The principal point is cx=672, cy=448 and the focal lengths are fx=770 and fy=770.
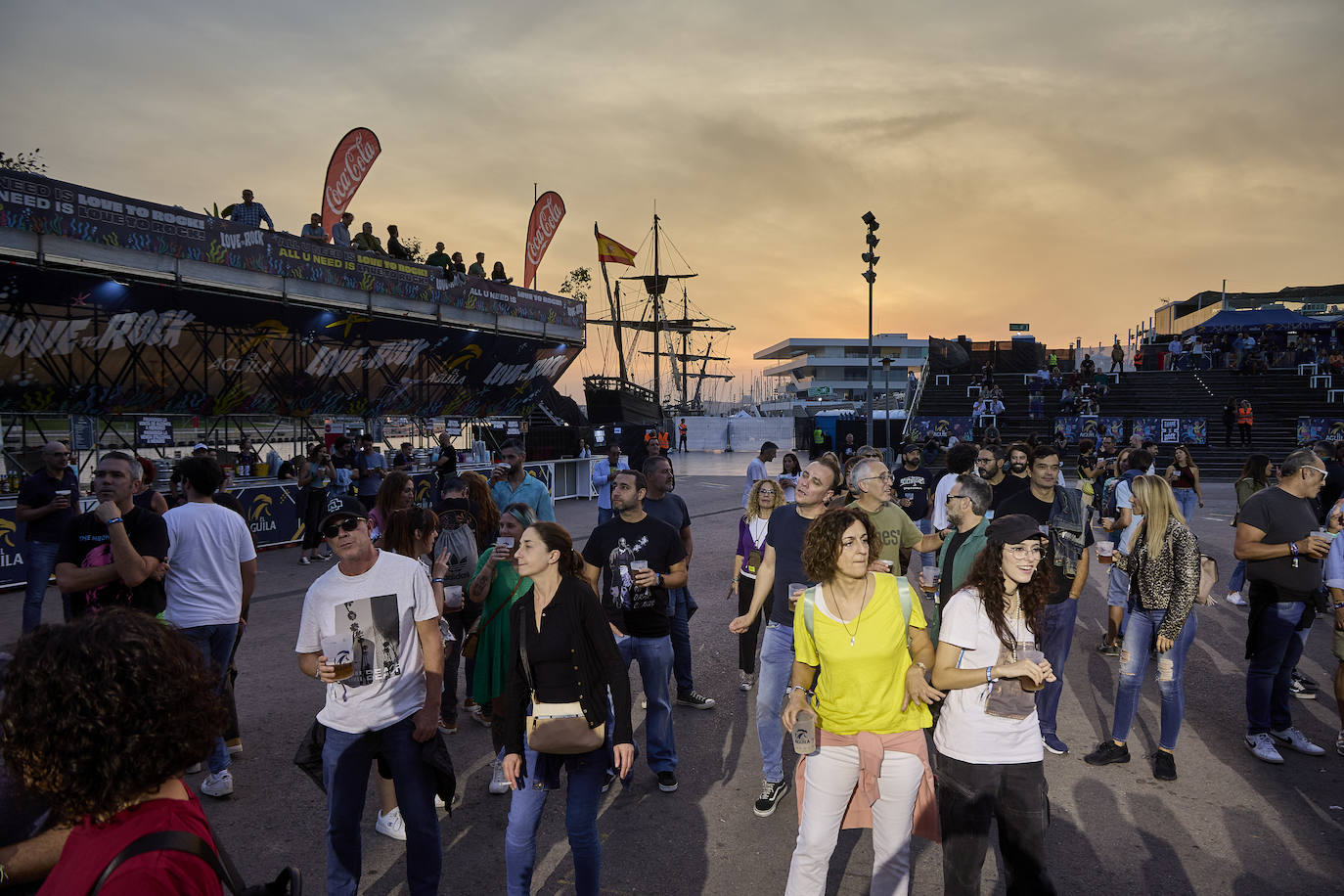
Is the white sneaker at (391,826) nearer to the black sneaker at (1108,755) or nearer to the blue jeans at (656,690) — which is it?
Result: the blue jeans at (656,690)

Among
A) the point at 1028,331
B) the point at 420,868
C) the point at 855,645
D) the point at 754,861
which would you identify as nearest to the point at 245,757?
the point at 420,868

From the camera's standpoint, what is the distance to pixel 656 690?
4875 millimetres

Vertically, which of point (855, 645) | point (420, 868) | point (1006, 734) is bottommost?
point (420, 868)

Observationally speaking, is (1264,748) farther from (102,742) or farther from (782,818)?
(102,742)

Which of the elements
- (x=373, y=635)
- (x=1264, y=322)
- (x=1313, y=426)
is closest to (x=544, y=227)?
(x=373, y=635)

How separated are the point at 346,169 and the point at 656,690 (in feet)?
58.8

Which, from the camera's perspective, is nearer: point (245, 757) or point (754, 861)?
point (754, 861)

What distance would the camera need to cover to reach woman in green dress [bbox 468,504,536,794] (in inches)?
172

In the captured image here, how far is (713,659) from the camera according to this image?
7.59 meters

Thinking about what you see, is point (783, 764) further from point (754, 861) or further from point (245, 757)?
point (245, 757)

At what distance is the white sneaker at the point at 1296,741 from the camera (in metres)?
5.29

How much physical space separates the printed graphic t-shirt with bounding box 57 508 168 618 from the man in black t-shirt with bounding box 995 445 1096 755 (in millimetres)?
5438

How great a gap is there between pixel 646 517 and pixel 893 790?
7.61ft

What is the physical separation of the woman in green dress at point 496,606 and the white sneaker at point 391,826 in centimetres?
61
